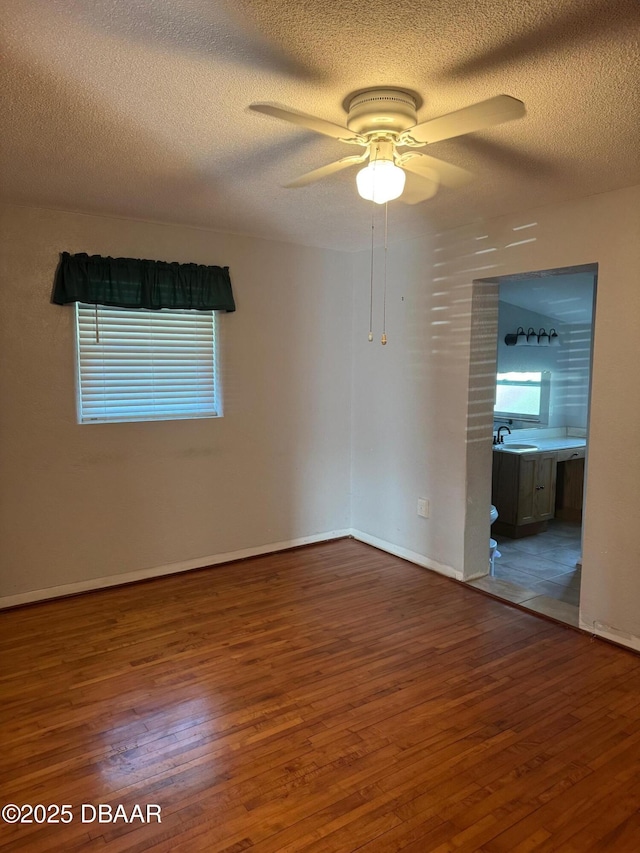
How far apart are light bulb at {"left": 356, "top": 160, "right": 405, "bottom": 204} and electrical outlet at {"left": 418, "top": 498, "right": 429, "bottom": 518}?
263 centimetres

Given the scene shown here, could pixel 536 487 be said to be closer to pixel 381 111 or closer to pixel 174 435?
pixel 174 435

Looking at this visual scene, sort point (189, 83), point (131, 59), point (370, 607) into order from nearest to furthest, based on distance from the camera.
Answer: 1. point (131, 59)
2. point (189, 83)
3. point (370, 607)

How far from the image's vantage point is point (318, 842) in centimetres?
177

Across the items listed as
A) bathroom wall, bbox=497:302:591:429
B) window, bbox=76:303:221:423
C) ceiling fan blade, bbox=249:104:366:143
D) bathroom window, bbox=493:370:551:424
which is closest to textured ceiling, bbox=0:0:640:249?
ceiling fan blade, bbox=249:104:366:143

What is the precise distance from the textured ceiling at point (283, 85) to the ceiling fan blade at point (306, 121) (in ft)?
0.50

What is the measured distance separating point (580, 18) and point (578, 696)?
2.60 m

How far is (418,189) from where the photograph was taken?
293cm

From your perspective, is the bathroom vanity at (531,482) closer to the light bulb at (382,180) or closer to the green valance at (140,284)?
the green valance at (140,284)

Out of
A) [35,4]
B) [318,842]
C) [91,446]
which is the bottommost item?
[318,842]

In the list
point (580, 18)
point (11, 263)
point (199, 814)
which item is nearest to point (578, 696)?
point (199, 814)

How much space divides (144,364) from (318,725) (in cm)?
254

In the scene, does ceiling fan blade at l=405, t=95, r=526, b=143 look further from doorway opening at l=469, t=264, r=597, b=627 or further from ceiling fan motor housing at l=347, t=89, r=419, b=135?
doorway opening at l=469, t=264, r=597, b=627

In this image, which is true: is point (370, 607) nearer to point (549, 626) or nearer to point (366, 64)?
point (549, 626)

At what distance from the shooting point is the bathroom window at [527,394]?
6.20 meters
